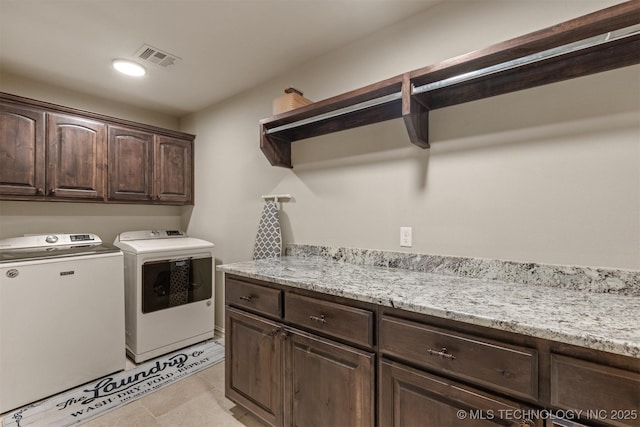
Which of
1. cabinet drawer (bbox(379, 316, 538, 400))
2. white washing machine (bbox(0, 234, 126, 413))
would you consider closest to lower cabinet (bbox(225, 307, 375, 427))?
cabinet drawer (bbox(379, 316, 538, 400))

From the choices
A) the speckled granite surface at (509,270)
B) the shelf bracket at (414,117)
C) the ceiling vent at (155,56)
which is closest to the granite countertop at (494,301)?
the speckled granite surface at (509,270)

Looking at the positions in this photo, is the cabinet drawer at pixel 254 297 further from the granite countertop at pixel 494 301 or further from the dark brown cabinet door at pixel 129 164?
the dark brown cabinet door at pixel 129 164

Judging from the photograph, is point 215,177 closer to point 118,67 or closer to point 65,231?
point 118,67

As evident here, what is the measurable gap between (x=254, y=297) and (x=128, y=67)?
2.07 m

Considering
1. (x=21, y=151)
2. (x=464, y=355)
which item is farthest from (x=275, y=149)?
(x=21, y=151)

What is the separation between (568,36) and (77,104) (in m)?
3.62

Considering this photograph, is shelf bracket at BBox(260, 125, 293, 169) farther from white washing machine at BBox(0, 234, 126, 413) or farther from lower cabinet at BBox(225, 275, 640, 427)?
white washing machine at BBox(0, 234, 126, 413)

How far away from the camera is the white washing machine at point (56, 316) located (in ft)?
6.35

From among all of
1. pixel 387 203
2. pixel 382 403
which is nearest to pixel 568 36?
pixel 387 203

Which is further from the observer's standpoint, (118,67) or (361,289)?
(118,67)

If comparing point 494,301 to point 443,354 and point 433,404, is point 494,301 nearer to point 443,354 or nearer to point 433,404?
point 443,354

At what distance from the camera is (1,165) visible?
7.13 ft

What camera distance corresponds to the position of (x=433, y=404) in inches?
41.2

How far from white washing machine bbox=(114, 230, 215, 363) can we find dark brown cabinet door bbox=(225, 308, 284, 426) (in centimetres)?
115
